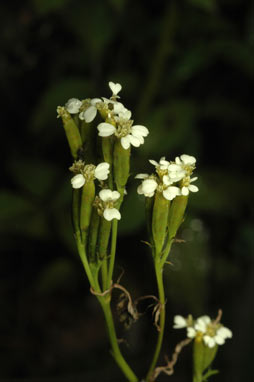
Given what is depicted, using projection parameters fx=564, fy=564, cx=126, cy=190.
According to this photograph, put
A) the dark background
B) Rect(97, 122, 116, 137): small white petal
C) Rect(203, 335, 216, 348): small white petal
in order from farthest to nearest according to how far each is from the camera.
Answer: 1. the dark background
2. Rect(203, 335, 216, 348): small white petal
3. Rect(97, 122, 116, 137): small white petal

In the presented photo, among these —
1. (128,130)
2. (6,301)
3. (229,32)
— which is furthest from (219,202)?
(128,130)

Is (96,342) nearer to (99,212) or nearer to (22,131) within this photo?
(22,131)

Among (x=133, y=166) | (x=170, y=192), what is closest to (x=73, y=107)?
(x=170, y=192)

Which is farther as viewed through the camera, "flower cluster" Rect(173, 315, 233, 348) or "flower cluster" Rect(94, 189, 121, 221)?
"flower cluster" Rect(173, 315, 233, 348)

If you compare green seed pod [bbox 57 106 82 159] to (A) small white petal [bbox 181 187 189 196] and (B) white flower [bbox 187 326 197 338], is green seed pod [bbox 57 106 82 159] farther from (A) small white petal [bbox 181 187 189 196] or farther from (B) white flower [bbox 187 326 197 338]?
(B) white flower [bbox 187 326 197 338]

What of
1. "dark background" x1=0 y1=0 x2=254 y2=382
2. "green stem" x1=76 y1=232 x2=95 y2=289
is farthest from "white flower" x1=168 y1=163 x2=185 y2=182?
"dark background" x1=0 y1=0 x2=254 y2=382
